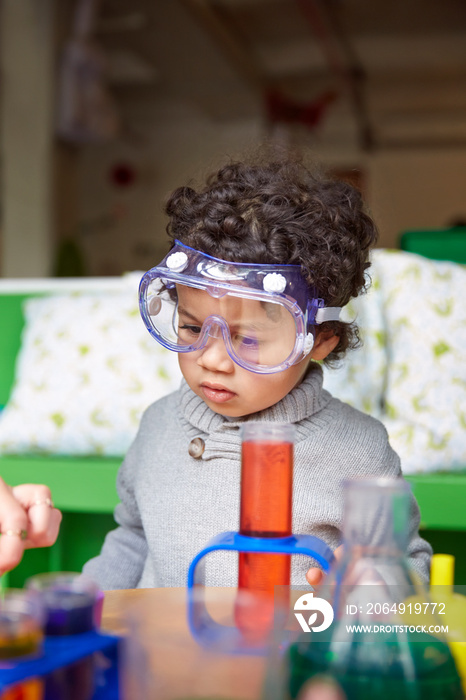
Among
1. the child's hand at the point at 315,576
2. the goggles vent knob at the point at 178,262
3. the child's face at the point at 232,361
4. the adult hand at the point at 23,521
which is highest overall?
the goggles vent knob at the point at 178,262

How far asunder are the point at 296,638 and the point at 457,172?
1015cm

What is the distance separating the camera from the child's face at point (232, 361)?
0.98 meters

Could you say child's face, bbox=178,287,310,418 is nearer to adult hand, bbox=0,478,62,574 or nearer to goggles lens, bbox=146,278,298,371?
goggles lens, bbox=146,278,298,371

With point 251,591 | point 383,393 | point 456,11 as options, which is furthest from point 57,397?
point 456,11

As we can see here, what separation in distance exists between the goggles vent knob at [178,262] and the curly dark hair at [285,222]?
10cm

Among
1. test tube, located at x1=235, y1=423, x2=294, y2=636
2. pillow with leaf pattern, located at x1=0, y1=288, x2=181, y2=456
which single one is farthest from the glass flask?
pillow with leaf pattern, located at x1=0, y1=288, x2=181, y2=456

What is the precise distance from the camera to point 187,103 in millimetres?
8273

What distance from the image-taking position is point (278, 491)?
0.64m

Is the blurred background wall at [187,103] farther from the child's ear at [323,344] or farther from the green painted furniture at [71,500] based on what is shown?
the child's ear at [323,344]

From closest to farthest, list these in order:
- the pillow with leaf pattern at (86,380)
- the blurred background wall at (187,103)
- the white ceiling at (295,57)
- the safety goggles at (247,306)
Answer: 1. the safety goggles at (247,306)
2. the pillow with leaf pattern at (86,380)
3. the blurred background wall at (187,103)
4. the white ceiling at (295,57)

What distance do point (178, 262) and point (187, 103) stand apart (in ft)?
25.4

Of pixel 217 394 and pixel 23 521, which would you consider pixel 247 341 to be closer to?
pixel 217 394

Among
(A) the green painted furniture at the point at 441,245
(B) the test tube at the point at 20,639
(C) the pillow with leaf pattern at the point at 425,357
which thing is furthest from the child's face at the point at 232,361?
(A) the green painted furniture at the point at 441,245

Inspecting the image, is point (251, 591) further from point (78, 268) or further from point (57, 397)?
point (78, 268)
